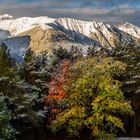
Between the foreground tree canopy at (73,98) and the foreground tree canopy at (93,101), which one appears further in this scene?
the foreground tree canopy at (93,101)

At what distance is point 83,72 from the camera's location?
64.5 meters

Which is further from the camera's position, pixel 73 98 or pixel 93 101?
pixel 73 98

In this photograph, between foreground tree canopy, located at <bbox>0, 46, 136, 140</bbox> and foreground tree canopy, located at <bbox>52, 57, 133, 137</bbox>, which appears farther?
foreground tree canopy, located at <bbox>52, 57, 133, 137</bbox>

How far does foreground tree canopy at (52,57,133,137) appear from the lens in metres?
62.0

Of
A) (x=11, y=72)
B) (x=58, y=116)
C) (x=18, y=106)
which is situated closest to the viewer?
(x=18, y=106)

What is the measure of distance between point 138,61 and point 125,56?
275 cm

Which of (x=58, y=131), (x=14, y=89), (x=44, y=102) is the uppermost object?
(x=14, y=89)

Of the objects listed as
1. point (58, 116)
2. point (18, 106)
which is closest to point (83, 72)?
point (58, 116)

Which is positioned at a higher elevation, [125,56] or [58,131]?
[125,56]

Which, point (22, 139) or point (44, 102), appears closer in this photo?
point (22, 139)

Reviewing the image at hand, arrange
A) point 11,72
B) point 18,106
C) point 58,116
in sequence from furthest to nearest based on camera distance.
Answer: point 58,116 → point 11,72 → point 18,106

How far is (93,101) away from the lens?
61.9 meters

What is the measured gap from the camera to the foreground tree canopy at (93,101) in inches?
2440

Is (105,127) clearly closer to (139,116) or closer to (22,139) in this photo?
(22,139)
